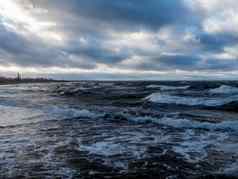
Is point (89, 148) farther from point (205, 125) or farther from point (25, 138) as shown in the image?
point (205, 125)

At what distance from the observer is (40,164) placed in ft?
16.6

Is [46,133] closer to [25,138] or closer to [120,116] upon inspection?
[25,138]

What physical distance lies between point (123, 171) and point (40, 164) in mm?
1748

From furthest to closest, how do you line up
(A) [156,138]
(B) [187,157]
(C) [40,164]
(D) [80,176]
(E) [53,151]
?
(A) [156,138] → (E) [53,151] → (B) [187,157] → (C) [40,164] → (D) [80,176]

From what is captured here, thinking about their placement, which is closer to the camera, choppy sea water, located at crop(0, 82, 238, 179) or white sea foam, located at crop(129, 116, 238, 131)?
choppy sea water, located at crop(0, 82, 238, 179)

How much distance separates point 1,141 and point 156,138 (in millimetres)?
4521

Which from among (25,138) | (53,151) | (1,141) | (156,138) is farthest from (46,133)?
(156,138)

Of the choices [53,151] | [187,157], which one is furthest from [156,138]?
[53,151]

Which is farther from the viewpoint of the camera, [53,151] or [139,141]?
[139,141]

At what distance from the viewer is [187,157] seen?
5637 millimetres

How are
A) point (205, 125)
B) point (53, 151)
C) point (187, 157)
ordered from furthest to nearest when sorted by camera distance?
point (205, 125) → point (53, 151) → point (187, 157)

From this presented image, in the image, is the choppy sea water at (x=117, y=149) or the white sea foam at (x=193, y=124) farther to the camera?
the white sea foam at (x=193, y=124)

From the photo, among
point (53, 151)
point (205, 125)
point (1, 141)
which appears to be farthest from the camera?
point (205, 125)

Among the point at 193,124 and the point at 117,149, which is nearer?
the point at 117,149
